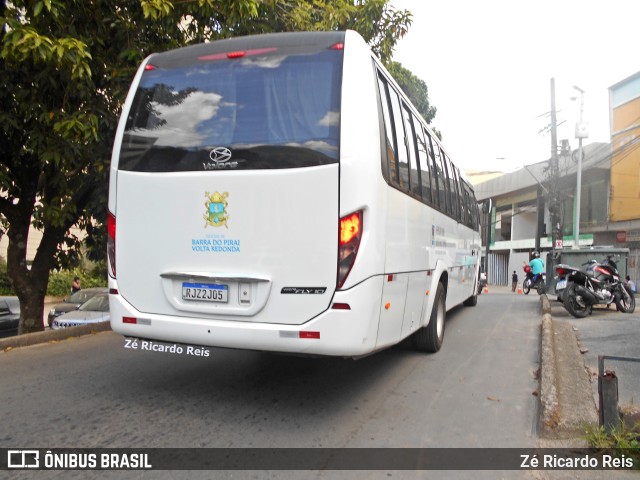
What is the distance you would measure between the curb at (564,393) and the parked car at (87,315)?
7036 mm

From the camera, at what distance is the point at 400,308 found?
445 centimetres

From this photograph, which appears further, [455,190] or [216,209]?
[455,190]

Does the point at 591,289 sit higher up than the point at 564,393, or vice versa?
the point at 591,289

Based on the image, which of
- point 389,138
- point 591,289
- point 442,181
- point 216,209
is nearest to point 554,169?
point 591,289

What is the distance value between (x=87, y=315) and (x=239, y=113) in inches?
298

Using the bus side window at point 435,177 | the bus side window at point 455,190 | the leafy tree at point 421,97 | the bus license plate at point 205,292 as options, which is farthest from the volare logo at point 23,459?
the leafy tree at point 421,97

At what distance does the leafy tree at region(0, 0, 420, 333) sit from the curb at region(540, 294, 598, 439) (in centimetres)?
526

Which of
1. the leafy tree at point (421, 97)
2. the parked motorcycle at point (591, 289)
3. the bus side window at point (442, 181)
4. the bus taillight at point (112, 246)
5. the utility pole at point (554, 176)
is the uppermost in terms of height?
the leafy tree at point (421, 97)

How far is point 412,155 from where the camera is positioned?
16.8 feet

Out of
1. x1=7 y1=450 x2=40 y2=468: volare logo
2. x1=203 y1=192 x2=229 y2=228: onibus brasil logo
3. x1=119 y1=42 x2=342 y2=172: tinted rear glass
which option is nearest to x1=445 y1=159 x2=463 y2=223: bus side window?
x1=119 y1=42 x2=342 y2=172: tinted rear glass

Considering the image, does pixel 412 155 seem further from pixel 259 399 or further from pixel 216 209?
pixel 259 399

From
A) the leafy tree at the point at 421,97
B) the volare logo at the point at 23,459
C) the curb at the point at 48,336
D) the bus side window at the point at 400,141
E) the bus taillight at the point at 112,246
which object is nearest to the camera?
the volare logo at the point at 23,459

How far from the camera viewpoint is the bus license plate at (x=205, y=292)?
12.4 ft

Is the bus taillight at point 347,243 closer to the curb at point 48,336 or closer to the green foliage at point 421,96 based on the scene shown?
the curb at point 48,336
